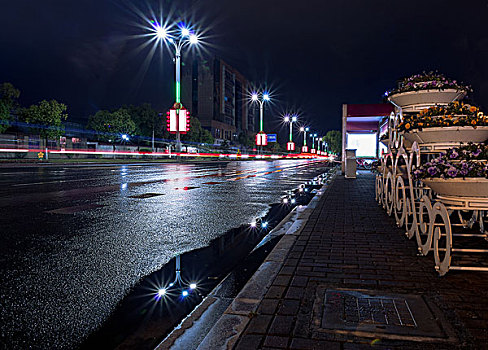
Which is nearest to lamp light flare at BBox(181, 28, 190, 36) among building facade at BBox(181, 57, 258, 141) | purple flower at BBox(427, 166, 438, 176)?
purple flower at BBox(427, 166, 438, 176)

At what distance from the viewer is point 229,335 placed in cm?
252

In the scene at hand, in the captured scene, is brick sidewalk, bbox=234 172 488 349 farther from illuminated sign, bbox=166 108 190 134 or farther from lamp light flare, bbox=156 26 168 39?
illuminated sign, bbox=166 108 190 134

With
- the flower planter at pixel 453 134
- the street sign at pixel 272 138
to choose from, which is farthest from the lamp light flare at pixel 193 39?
the street sign at pixel 272 138

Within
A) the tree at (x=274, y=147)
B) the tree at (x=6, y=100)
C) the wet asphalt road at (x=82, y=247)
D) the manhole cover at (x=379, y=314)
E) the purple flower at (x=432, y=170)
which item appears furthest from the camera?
the tree at (x=274, y=147)

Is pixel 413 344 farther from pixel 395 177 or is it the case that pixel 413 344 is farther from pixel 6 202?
pixel 6 202

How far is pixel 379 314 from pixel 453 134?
9.01 feet

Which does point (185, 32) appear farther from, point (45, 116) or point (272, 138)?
point (272, 138)

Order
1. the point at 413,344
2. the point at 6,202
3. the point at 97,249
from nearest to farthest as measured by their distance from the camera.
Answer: the point at 413,344 → the point at 97,249 → the point at 6,202

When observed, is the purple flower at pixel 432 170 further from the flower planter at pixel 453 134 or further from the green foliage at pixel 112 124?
the green foliage at pixel 112 124

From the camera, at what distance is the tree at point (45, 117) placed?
48.3 meters

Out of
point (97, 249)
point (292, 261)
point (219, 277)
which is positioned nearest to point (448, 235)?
point (292, 261)

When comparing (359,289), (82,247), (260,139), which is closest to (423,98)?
(359,289)

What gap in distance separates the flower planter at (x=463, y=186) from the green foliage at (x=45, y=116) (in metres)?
50.8

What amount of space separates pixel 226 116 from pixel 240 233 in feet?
506
